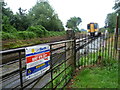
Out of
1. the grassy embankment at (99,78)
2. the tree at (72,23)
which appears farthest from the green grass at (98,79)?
the tree at (72,23)

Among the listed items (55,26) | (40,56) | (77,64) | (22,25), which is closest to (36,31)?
(22,25)

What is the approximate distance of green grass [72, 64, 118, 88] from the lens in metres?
2.48

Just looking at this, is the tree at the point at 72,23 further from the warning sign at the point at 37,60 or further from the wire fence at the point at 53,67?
the warning sign at the point at 37,60

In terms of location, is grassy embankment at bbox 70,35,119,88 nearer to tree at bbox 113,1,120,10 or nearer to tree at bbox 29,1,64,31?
tree at bbox 29,1,64,31

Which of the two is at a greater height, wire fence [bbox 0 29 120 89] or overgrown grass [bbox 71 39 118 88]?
wire fence [bbox 0 29 120 89]

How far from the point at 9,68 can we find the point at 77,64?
274 cm

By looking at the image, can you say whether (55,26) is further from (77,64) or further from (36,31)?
(77,64)

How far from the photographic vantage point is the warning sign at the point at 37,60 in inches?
55.8

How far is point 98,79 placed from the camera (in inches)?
109

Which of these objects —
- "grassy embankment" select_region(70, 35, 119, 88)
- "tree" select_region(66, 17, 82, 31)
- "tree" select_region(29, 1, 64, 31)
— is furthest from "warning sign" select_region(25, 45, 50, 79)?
"tree" select_region(66, 17, 82, 31)

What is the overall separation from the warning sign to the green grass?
1.20m

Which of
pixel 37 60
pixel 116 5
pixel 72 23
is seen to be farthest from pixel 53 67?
pixel 72 23

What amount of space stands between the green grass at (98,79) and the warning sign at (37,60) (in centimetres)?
120

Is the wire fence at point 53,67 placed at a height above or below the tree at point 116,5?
below
